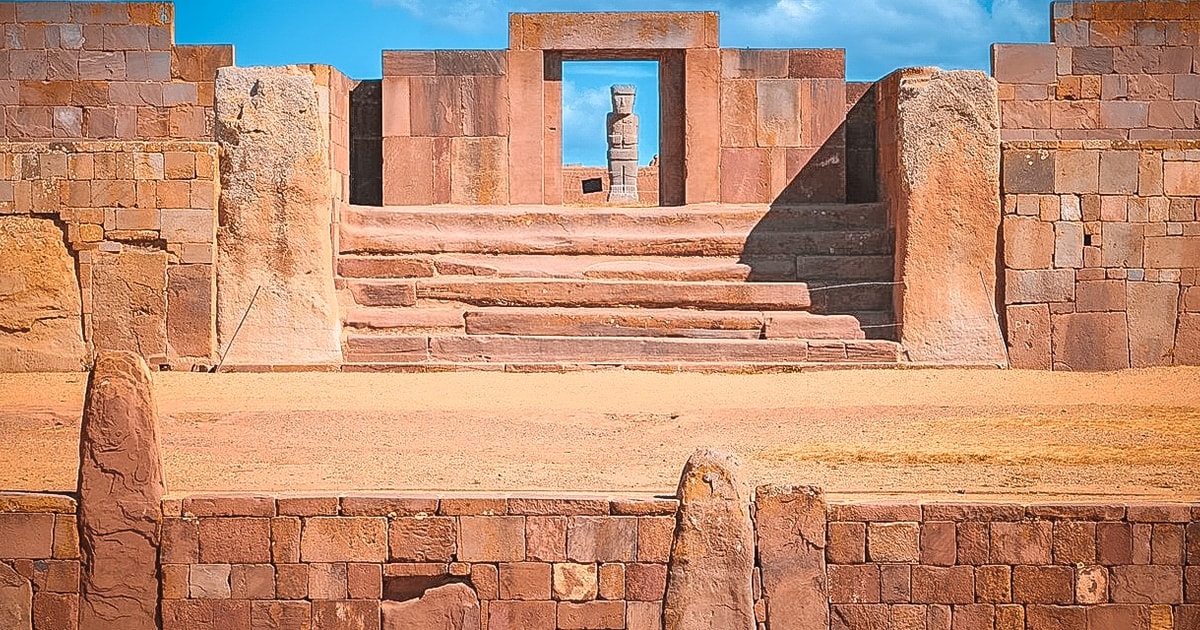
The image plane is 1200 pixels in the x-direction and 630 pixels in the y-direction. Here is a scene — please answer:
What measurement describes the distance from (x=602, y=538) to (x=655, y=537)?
0.24 metres

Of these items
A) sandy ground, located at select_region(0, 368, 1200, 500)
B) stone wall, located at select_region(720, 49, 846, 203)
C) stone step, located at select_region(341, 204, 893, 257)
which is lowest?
sandy ground, located at select_region(0, 368, 1200, 500)

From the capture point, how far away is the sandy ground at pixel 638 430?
823 centimetres

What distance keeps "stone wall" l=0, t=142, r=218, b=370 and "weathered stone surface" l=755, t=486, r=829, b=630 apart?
6678mm

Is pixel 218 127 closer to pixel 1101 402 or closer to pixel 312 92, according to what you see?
pixel 312 92

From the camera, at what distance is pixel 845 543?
7.16 meters

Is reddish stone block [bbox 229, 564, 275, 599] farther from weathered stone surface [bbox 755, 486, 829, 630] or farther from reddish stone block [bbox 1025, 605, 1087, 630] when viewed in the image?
reddish stone block [bbox 1025, 605, 1087, 630]

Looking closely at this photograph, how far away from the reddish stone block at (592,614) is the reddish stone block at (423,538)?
0.58m

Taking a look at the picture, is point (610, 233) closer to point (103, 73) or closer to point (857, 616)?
point (857, 616)

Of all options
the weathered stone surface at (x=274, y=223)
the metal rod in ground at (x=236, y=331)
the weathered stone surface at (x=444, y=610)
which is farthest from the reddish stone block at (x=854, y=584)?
the metal rod in ground at (x=236, y=331)

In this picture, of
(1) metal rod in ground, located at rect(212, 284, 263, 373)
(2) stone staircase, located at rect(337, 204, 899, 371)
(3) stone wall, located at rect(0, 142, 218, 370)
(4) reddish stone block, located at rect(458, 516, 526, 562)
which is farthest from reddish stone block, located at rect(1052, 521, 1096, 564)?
(3) stone wall, located at rect(0, 142, 218, 370)

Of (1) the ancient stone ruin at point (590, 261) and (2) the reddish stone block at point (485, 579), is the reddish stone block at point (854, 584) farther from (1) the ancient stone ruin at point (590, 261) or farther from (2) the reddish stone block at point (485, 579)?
(1) the ancient stone ruin at point (590, 261)

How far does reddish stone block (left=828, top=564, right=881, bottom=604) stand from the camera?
7188 mm

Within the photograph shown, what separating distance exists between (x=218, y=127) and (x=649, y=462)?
19.5 feet

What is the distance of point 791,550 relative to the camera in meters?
7.06
